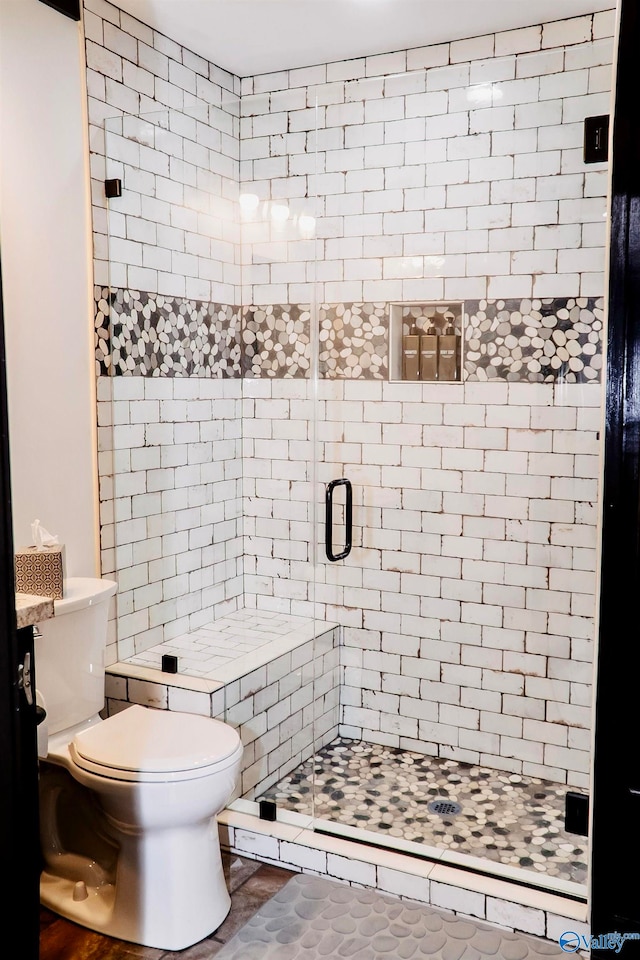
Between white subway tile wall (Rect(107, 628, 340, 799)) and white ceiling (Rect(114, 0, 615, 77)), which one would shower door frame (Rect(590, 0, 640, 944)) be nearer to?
white subway tile wall (Rect(107, 628, 340, 799))

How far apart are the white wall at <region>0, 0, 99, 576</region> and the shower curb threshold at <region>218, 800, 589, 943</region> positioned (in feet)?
3.41

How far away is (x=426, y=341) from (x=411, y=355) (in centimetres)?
7

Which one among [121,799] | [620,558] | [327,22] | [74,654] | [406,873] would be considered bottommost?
[406,873]

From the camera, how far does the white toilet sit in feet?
7.13

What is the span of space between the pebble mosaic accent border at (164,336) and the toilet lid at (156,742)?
1169 millimetres

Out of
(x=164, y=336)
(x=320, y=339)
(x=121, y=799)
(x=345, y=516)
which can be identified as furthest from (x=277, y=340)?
(x=121, y=799)

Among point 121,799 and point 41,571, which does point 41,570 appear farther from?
point 121,799

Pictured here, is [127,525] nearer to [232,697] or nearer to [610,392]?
[232,697]

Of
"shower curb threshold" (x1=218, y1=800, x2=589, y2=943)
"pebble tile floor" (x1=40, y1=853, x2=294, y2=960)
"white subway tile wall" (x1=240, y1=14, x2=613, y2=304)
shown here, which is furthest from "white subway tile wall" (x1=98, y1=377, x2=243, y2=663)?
"pebble tile floor" (x1=40, y1=853, x2=294, y2=960)

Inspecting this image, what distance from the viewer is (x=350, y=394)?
2.88 m

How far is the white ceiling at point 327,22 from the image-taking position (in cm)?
272

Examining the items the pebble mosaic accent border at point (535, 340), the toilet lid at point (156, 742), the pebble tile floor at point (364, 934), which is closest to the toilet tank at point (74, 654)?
the toilet lid at point (156, 742)

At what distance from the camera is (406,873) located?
239 cm

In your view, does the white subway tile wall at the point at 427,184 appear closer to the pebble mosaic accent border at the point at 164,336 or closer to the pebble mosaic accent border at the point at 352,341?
the pebble mosaic accent border at the point at 352,341
